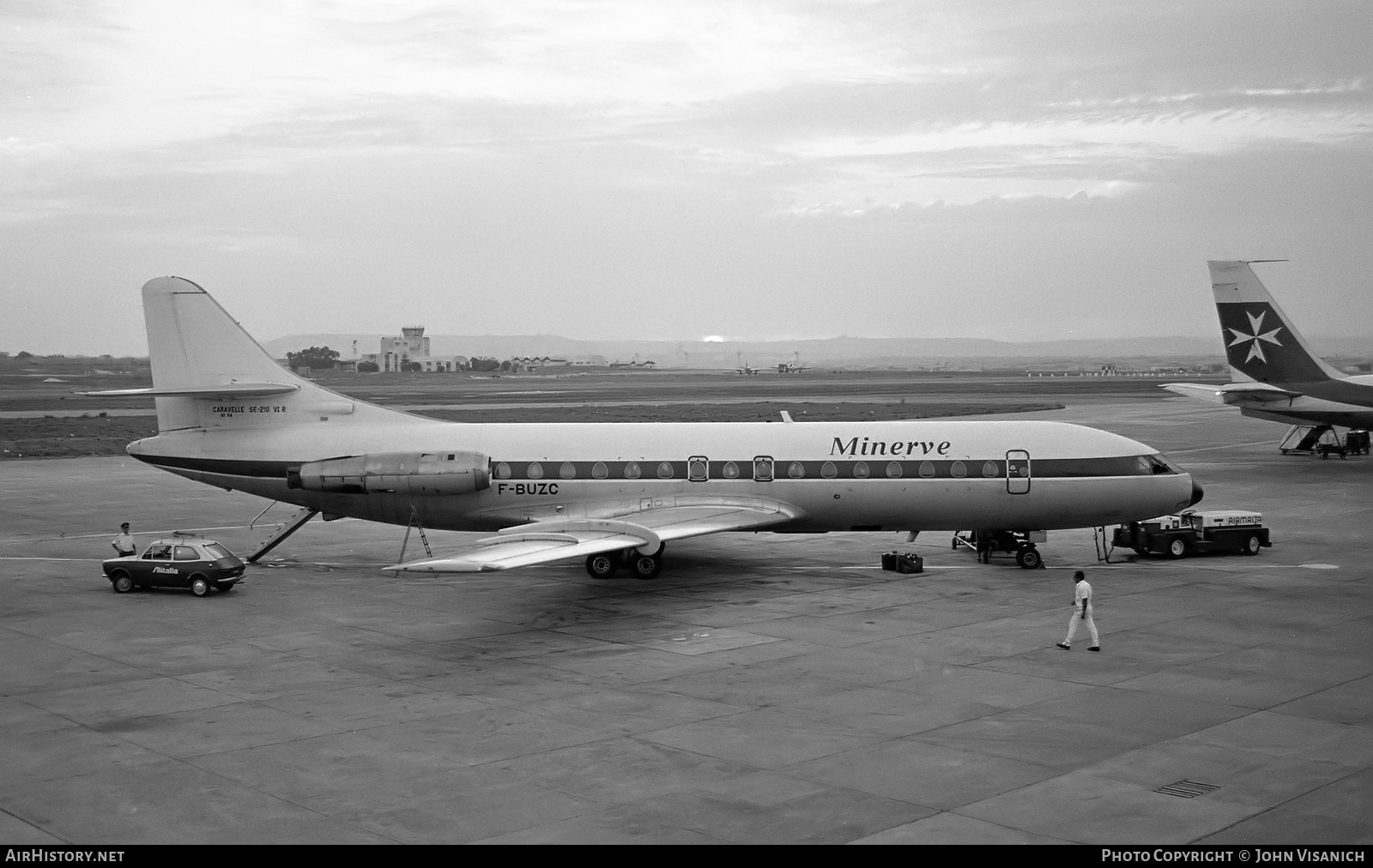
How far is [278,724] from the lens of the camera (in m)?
16.8

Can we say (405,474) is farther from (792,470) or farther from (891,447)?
(891,447)

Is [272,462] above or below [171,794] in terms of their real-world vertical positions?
above

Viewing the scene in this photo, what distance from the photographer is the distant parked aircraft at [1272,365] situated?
52.7 meters

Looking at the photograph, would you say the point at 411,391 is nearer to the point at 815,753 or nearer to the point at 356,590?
the point at 356,590

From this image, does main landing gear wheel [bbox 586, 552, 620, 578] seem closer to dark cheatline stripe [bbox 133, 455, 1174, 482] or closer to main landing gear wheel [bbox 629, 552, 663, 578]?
main landing gear wheel [bbox 629, 552, 663, 578]

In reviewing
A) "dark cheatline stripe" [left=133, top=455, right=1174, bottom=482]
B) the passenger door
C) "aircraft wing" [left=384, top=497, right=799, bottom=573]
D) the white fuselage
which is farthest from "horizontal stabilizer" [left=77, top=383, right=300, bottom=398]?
the passenger door

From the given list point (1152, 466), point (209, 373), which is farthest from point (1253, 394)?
point (209, 373)

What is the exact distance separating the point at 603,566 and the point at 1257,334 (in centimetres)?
3812

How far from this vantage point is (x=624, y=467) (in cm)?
2950

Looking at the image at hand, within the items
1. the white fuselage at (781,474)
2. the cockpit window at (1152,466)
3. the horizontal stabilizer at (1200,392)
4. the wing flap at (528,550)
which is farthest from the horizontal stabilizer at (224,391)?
the horizontal stabilizer at (1200,392)

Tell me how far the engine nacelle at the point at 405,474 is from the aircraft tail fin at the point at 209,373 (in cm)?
201

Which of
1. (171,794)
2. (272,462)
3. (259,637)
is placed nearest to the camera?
(171,794)
